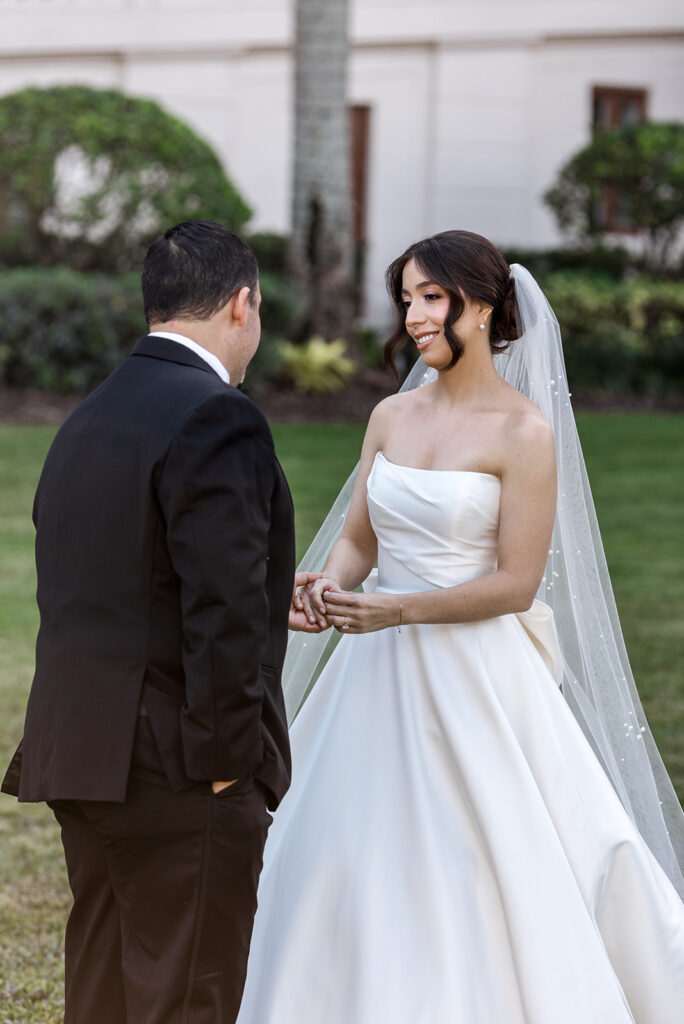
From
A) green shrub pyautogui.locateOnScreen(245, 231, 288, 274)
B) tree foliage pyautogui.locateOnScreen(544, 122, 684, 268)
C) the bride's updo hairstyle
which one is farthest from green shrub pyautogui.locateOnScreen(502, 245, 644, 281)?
the bride's updo hairstyle

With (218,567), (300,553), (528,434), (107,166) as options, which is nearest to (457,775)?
(528,434)

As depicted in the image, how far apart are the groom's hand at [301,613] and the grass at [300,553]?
1.39 metres

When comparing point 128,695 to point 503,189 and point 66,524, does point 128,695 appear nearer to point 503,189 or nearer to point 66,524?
point 66,524

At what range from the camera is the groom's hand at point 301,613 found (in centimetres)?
342

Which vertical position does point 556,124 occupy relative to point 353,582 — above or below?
above

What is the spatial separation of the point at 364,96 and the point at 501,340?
1712 centimetres

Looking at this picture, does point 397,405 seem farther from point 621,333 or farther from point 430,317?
point 621,333

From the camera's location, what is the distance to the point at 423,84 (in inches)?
765

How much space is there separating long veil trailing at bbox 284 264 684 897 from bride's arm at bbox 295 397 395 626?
215 millimetres

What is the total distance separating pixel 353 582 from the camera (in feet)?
12.5

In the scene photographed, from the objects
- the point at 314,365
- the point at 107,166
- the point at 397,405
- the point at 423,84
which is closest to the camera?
the point at 397,405

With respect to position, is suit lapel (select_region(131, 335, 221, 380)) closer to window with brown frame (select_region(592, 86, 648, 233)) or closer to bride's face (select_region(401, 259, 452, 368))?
bride's face (select_region(401, 259, 452, 368))

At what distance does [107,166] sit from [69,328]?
6.76 ft

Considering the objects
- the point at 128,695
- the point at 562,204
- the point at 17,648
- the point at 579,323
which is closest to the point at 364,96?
the point at 562,204
